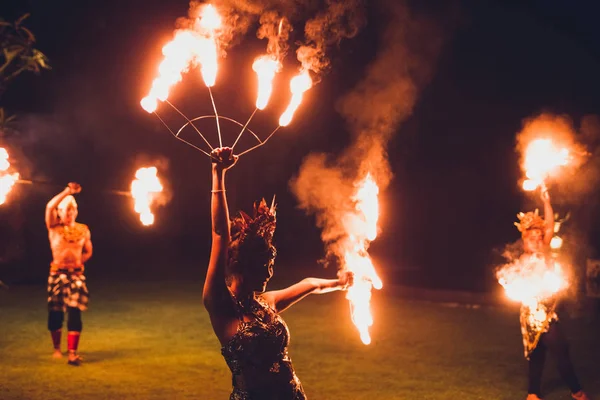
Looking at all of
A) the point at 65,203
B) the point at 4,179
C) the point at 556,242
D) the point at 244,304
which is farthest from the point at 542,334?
the point at 556,242

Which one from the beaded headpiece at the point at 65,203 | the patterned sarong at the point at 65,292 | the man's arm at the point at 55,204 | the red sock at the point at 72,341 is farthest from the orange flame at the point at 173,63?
the red sock at the point at 72,341

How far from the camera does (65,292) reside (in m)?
8.82

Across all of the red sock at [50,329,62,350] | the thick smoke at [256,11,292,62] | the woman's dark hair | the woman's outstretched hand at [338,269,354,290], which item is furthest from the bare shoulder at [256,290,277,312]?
the red sock at [50,329,62,350]

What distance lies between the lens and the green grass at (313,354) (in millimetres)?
7684

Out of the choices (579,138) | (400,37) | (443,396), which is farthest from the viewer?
(579,138)

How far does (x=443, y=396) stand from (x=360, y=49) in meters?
9.60

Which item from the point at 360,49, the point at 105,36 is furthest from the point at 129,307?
the point at 105,36

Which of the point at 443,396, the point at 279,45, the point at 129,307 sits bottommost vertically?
the point at 443,396

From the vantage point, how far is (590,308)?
1315cm

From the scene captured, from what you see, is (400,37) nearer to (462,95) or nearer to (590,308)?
(590,308)

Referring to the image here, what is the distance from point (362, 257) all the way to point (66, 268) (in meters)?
5.27

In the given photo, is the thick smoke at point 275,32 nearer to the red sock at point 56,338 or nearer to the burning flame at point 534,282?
the burning flame at point 534,282

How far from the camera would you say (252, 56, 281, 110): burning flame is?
4.50 meters

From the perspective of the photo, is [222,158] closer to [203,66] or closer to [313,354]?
[203,66]
